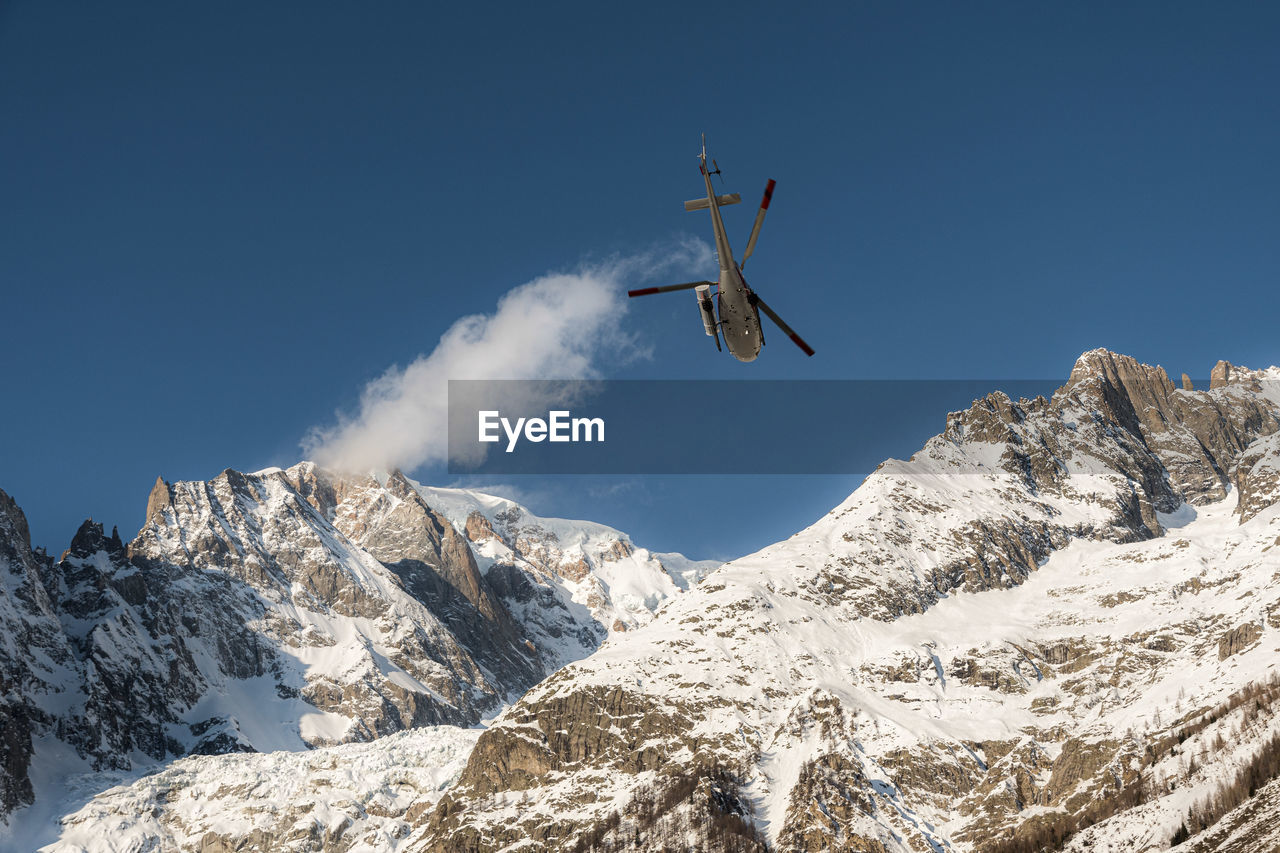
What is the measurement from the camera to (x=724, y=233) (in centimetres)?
7719

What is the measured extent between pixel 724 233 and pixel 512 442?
35186 mm

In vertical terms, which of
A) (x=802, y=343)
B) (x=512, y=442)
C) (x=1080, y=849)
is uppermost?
(x=512, y=442)

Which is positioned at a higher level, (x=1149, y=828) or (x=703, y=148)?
(x=703, y=148)

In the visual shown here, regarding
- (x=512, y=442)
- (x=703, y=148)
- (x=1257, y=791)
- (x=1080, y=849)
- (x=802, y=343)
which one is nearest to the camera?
(x=802, y=343)

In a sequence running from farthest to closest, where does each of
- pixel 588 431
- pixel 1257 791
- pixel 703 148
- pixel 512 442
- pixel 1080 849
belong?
pixel 1080 849 → pixel 1257 791 → pixel 512 442 → pixel 588 431 → pixel 703 148

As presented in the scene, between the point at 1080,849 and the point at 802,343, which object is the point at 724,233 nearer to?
the point at 802,343

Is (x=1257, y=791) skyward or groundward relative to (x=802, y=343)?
groundward

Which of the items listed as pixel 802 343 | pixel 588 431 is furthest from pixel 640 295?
pixel 588 431

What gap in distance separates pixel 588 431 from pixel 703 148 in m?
29.3

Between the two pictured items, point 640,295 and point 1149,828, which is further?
point 1149,828

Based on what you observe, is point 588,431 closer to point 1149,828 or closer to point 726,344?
point 726,344

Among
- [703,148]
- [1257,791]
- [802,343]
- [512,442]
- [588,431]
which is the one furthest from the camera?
[1257,791]

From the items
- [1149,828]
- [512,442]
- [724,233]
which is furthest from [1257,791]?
[724,233]

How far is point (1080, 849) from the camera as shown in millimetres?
199750
